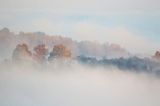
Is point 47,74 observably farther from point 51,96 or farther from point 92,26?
point 92,26

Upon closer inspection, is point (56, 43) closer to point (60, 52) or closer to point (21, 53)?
point (60, 52)

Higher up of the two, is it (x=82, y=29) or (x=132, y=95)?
(x=82, y=29)

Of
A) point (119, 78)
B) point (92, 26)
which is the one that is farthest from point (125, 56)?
point (92, 26)

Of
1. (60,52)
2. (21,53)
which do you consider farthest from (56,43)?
(21,53)

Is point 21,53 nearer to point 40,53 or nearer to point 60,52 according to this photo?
point 40,53

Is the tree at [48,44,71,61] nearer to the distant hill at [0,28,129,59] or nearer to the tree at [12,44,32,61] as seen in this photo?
the distant hill at [0,28,129,59]

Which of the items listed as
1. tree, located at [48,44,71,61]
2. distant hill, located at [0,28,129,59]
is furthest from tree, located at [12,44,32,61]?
tree, located at [48,44,71,61]

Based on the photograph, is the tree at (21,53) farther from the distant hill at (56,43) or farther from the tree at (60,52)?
the tree at (60,52)

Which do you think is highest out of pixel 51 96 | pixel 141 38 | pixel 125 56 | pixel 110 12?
pixel 110 12

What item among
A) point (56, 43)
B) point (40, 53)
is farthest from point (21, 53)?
point (56, 43)

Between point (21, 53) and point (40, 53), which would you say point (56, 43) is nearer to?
point (40, 53)

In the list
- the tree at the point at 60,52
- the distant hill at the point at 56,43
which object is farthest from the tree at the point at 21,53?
the tree at the point at 60,52
